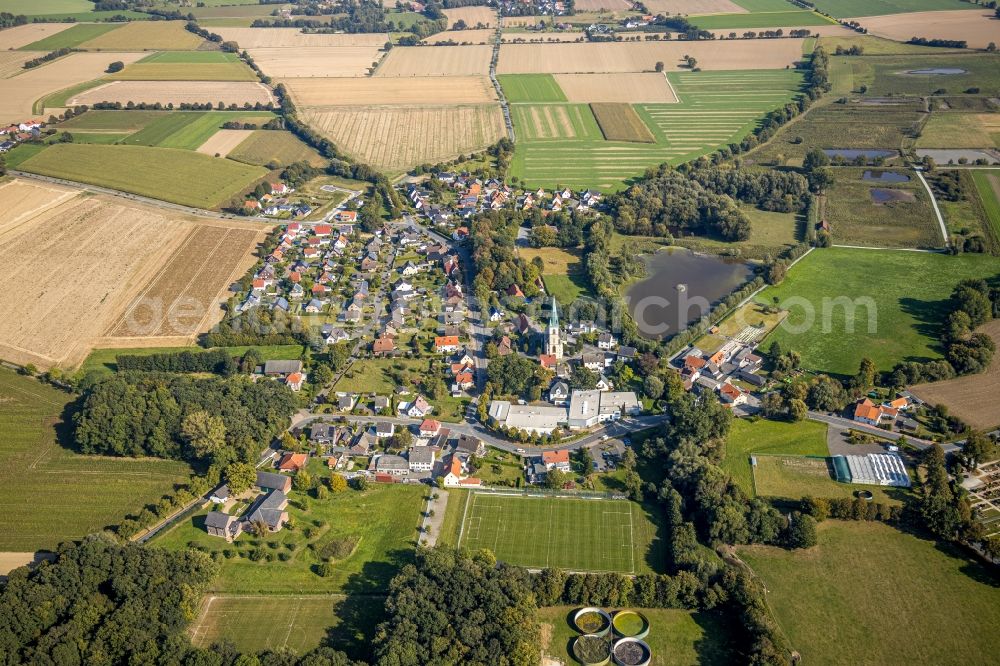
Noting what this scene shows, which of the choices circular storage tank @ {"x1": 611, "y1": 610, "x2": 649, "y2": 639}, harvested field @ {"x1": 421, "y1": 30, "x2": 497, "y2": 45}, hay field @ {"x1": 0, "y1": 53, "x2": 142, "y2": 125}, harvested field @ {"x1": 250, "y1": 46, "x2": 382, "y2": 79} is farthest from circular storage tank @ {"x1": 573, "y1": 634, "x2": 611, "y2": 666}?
harvested field @ {"x1": 421, "y1": 30, "x2": 497, "y2": 45}

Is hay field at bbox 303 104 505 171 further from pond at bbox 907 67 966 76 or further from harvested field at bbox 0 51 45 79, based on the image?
pond at bbox 907 67 966 76

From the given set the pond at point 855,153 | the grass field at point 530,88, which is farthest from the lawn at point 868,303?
the grass field at point 530,88

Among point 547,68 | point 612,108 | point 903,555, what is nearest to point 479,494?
point 903,555

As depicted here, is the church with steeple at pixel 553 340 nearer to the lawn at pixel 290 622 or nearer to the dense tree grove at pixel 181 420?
the dense tree grove at pixel 181 420

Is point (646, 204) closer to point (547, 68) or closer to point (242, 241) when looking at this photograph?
point (242, 241)

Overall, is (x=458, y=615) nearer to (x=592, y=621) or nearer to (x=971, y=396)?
(x=592, y=621)
